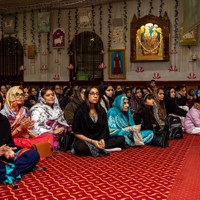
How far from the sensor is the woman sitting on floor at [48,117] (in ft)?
15.6

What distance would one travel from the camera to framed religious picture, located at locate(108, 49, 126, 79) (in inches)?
435

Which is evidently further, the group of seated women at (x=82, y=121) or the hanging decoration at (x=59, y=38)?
the hanging decoration at (x=59, y=38)

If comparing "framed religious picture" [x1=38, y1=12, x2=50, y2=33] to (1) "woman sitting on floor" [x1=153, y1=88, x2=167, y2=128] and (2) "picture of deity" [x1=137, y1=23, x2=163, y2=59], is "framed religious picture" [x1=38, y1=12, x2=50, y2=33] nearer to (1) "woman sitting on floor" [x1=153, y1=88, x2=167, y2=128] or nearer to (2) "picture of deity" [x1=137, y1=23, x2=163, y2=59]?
(2) "picture of deity" [x1=137, y1=23, x2=163, y2=59]

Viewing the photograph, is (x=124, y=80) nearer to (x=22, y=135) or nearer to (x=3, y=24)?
(x=3, y=24)

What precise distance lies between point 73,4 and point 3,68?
11.6ft

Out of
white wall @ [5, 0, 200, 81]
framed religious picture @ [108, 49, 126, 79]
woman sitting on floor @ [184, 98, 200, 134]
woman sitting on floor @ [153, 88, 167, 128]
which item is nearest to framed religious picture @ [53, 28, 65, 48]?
white wall @ [5, 0, 200, 81]

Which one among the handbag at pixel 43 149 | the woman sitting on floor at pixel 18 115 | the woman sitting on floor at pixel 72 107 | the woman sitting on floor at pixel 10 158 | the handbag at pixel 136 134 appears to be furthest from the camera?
the woman sitting on floor at pixel 72 107

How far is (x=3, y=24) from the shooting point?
40.5 feet

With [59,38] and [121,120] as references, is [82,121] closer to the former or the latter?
Result: [121,120]

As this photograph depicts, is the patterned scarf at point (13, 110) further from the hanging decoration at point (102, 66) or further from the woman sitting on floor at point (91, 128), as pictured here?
the hanging decoration at point (102, 66)

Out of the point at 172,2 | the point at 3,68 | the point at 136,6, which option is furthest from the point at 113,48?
the point at 3,68

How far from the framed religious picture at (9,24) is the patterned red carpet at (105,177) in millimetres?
8696

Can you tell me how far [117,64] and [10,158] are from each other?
26.7 feet

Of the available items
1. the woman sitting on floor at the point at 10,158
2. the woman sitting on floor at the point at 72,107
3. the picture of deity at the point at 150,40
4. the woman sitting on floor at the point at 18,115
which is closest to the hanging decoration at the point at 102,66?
the picture of deity at the point at 150,40
